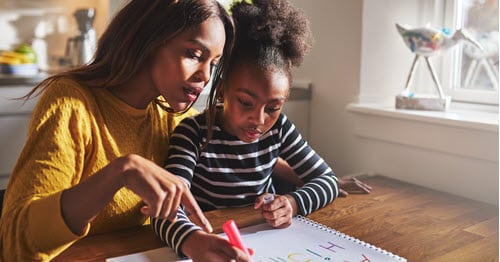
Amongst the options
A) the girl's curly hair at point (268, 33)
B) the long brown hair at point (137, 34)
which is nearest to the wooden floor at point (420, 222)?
the girl's curly hair at point (268, 33)

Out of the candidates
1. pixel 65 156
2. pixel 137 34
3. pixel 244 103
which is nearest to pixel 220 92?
pixel 244 103

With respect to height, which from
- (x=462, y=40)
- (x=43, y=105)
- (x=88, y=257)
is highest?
(x=462, y=40)

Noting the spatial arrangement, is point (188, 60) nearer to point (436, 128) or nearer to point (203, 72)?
point (203, 72)

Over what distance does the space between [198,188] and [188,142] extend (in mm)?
120

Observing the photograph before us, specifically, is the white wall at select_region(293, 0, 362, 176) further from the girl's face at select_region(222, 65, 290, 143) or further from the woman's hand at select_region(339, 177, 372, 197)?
the girl's face at select_region(222, 65, 290, 143)

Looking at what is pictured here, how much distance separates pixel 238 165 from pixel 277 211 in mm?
164

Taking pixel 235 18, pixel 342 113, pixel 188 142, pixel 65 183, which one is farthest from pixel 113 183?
pixel 342 113

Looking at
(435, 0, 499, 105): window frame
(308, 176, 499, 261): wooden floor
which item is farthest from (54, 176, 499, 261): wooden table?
(435, 0, 499, 105): window frame

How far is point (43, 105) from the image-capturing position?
0.94 meters

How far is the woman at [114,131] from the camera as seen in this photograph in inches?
30.9

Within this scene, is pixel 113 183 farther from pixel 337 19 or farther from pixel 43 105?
pixel 337 19

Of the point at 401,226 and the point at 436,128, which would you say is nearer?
the point at 401,226

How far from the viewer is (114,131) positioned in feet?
3.47

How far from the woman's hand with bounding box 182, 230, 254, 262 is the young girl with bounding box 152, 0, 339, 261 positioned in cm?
7
